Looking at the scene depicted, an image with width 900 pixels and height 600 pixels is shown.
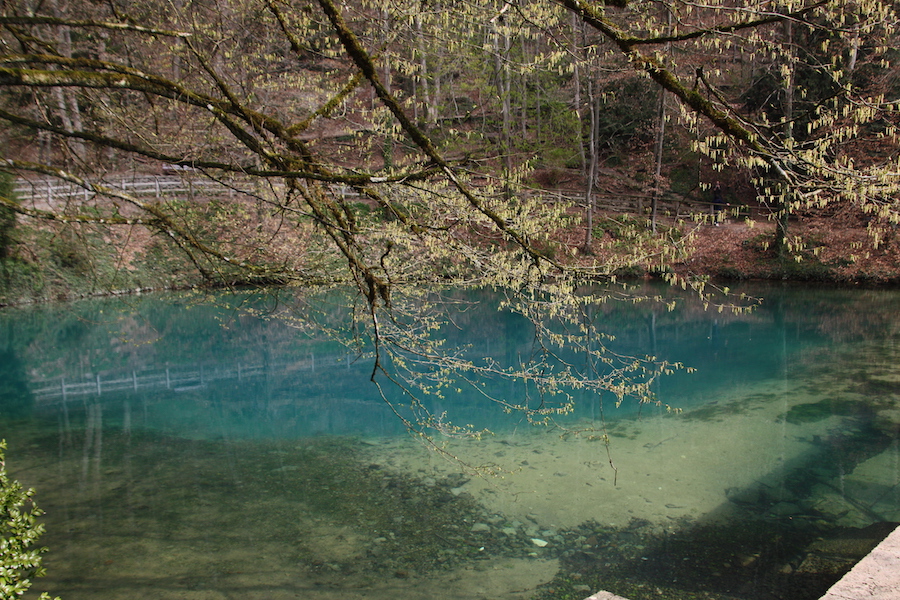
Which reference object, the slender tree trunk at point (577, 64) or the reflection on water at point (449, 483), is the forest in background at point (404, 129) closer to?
the slender tree trunk at point (577, 64)

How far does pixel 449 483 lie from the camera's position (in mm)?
7383

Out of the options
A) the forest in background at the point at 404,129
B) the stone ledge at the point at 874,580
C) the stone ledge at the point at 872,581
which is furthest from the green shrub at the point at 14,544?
the stone ledge at the point at 874,580

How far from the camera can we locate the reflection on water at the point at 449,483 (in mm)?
5469

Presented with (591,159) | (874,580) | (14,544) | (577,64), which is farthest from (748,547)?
A: (591,159)

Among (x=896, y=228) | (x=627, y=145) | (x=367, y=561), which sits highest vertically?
(x=627, y=145)

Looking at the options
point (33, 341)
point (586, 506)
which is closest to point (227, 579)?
point (586, 506)

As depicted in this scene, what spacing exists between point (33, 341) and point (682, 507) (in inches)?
648

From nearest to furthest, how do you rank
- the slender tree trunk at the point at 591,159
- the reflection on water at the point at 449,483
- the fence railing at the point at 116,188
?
the fence railing at the point at 116,188 → the reflection on water at the point at 449,483 → the slender tree trunk at the point at 591,159

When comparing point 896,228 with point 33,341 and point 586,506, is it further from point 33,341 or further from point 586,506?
point 33,341

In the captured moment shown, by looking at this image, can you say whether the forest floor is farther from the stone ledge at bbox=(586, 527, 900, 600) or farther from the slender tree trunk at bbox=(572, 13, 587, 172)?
the stone ledge at bbox=(586, 527, 900, 600)

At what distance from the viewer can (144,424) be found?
33.2 feet

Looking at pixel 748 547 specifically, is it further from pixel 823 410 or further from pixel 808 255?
pixel 808 255

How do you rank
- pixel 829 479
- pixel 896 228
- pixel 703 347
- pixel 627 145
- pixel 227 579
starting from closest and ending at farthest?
pixel 227 579 → pixel 829 479 → pixel 703 347 → pixel 896 228 → pixel 627 145

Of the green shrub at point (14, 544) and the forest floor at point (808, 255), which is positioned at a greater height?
the forest floor at point (808, 255)
